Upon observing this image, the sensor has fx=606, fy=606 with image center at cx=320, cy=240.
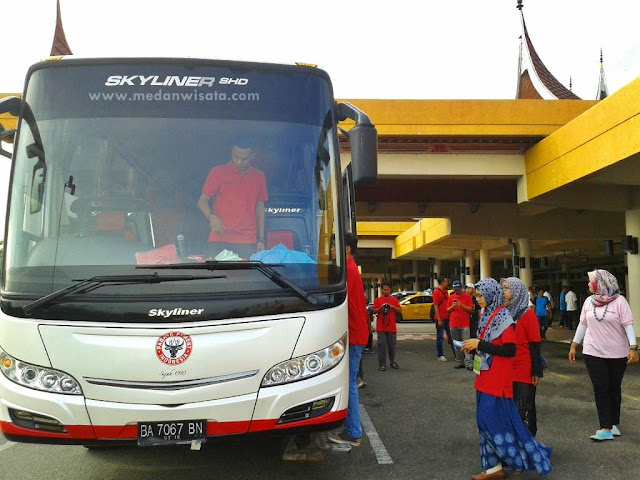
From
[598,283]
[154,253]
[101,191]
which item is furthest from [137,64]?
[598,283]

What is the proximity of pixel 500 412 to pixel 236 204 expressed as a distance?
2.55m

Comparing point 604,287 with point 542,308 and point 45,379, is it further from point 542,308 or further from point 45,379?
point 542,308

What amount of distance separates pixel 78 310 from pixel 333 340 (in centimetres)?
169

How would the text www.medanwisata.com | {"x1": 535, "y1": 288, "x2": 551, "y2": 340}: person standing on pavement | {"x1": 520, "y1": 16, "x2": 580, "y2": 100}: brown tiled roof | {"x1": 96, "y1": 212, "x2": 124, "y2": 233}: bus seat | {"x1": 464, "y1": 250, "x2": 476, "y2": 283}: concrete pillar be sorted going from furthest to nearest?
{"x1": 464, "y1": 250, "x2": 476, "y2": 283}: concrete pillar
{"x1": 520, "y1": 16, "x2": 580, "y2": 100}: brown tiled roof
{"x1": 535, "y1": 288, "x2": 551, "y2": 340}: person standing on pavement
the text www.medanwisata.com
{"x1": 96, "y1": 212, "x2": 124, "y2": 233}: bus seat

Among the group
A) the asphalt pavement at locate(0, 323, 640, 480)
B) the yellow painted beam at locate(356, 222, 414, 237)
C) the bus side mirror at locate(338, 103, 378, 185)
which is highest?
the yellow painted beam at locate(356, 222, 414, 237)

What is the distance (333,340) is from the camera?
4.21 m

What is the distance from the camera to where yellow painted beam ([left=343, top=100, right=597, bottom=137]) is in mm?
14367

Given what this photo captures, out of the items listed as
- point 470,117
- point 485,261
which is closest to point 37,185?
point 470,117

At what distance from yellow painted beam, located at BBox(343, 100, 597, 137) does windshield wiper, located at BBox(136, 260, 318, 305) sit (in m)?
10.7

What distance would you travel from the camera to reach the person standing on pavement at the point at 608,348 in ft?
19.4

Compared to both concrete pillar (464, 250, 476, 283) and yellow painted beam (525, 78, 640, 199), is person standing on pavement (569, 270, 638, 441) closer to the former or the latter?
yellow painted beam (525, 78, 640, 199)

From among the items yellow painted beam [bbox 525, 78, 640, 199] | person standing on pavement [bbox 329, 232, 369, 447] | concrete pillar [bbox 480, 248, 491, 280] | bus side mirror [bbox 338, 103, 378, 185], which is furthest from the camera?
concrete pillar [bbox 480, 248, 491, 280]

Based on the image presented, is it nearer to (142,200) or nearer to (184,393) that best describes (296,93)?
(142,200)

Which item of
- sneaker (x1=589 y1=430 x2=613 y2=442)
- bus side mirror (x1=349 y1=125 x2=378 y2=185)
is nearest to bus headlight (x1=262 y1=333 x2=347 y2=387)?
bus side mirror (x1=349 y1=125 x2=378 y2=185)
